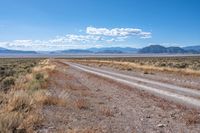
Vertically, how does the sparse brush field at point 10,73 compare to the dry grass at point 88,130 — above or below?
below

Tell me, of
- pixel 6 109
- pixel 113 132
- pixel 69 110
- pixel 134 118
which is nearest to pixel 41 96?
pixel 69 110

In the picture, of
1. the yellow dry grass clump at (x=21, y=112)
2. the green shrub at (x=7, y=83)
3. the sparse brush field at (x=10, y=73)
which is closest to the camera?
the yellow dry grass clump at (x=21, y=112)

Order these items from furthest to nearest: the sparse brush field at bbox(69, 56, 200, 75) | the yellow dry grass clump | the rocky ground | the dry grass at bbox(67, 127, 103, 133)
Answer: the sparse brush field at bbox(69, 56, 200, 75) < the rocky ground < the dry grass at bbox(67, 127, 103, 133) < the yellow dry grass clump

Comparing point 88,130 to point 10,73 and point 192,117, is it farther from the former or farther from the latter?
point 10,73

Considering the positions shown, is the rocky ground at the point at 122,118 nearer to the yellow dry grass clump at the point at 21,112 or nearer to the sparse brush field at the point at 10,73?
the yellow dry grass clump at the point at 21,112

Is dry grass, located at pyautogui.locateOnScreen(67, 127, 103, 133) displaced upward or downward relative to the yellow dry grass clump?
downward

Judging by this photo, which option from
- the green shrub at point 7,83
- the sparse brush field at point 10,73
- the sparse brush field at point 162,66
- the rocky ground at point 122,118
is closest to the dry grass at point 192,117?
the rocky ground at point 122,118

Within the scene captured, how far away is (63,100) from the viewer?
12281 mm

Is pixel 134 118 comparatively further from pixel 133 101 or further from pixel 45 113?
pixel 133 101

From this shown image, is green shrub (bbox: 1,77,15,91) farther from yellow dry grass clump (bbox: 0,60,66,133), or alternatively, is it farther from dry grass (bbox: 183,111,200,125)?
dry grass (bbox: 183,111,200,125)

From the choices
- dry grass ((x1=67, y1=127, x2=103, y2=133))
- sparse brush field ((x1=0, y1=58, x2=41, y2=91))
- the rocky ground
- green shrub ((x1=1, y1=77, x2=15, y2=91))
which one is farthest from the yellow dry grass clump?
green shrub ((x1=1, y1=77, x2=15, y2=91))

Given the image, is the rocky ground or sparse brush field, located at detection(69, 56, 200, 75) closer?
the rocky ground

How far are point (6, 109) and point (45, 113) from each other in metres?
1.36

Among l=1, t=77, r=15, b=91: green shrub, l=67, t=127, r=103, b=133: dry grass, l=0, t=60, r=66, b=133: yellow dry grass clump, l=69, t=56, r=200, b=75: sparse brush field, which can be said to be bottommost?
l=69, t=56, r=200, b=75: sparse brush field
